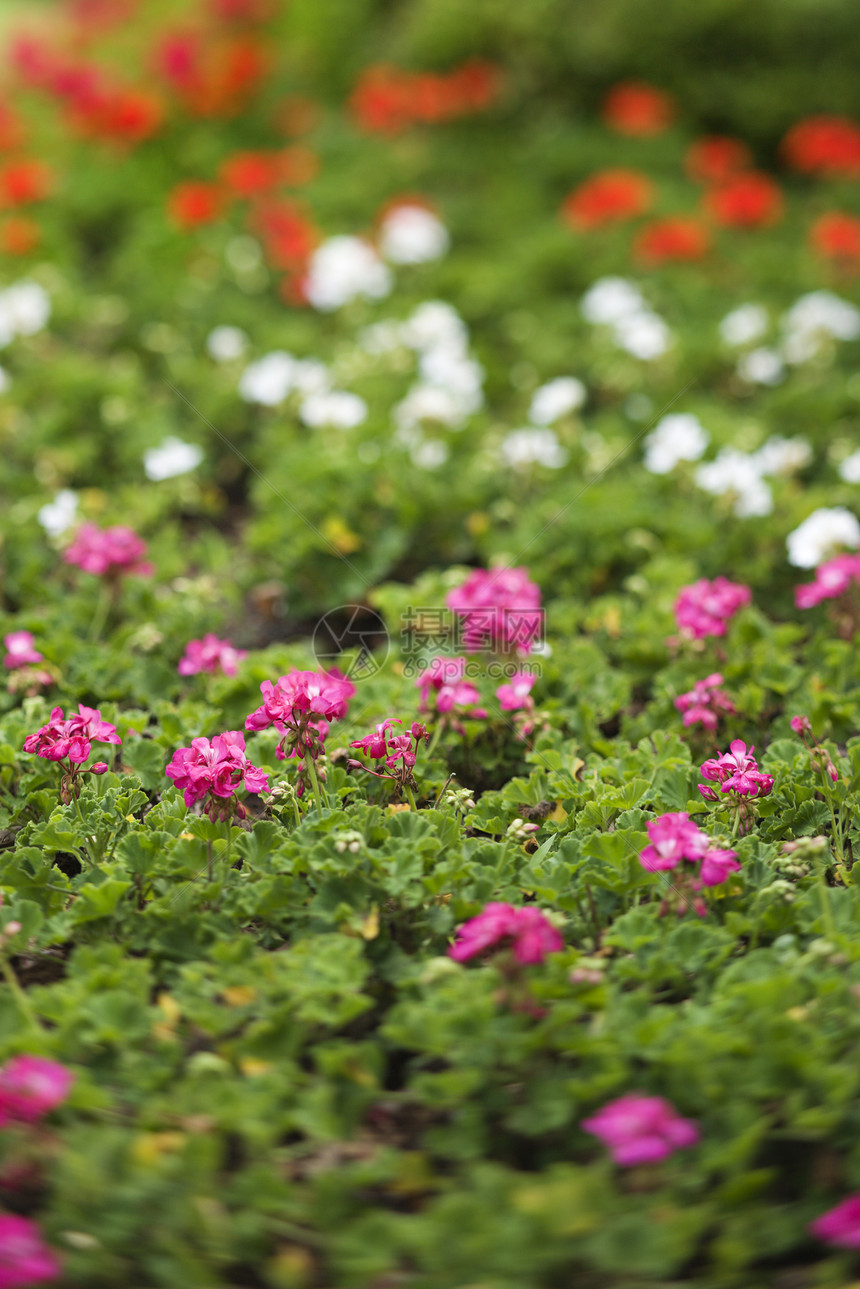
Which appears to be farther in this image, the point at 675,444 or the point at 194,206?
the point at 194,206

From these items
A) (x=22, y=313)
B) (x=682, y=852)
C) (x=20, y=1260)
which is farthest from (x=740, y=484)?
(x=22, y=313)

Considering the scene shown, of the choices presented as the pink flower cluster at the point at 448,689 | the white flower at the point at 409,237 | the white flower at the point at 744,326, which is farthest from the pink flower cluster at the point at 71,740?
the white flower at the point at 409,237

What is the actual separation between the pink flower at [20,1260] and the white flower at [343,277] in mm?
4144

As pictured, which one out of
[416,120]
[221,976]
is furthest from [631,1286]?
[416,120]

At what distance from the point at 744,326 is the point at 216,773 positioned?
336 cm

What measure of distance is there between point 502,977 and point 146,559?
2.05 m

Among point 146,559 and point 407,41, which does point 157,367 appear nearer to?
point 146,559

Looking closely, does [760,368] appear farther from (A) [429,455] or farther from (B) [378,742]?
(B) [378,742]

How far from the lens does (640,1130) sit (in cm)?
150

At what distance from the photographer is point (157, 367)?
4719 mm

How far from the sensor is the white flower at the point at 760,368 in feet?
14.6

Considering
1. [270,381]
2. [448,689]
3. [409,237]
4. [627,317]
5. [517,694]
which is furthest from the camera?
[409,237]

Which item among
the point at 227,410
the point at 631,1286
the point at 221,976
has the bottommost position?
the point at 631,1286

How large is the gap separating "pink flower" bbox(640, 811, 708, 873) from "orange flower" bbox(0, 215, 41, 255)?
15.2 feet
